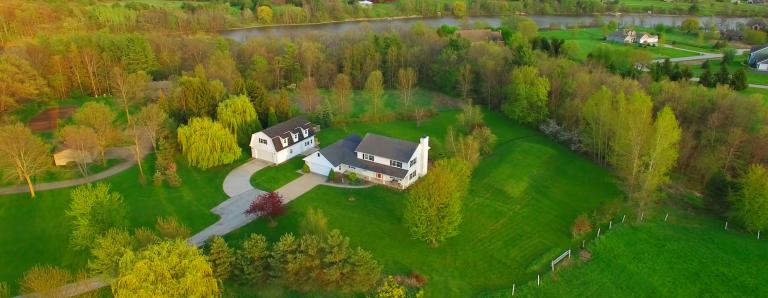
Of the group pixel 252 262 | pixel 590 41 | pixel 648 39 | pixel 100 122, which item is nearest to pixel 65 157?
pixel 100 122

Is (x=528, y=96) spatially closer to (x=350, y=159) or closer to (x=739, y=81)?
(x=350, y=159)

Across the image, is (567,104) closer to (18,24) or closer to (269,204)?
(269,204)

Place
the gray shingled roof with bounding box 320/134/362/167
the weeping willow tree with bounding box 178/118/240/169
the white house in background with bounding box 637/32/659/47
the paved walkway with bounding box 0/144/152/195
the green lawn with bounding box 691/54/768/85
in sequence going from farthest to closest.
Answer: the white house in background with bounding box 637/32/659/47 < the green lawn with bounding box 691/54/768/85 < the weeping willow tree with bounding box 178/118/240/169 < the gray shingled roof with bounding box 320/134/362/167 < the paved walkway with bounding box 0/144/152/195

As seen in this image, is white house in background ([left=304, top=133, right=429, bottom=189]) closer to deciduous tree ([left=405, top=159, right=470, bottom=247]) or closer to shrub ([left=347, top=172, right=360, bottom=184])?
shrub ([left=347, top=172, right=360, bottom=184])

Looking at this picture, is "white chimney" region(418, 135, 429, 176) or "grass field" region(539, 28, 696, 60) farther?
"grass field" region(539, 28, 696, 60)

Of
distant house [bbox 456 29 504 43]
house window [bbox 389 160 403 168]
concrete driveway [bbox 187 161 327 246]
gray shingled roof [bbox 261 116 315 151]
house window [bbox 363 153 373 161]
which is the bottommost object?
concrete driveway [bbox 187 161 327 246]

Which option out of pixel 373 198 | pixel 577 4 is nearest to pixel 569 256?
pixel 373 198

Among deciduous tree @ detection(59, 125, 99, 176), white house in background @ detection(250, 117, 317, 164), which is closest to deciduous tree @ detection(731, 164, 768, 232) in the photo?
white house in background @ detection(250, 117, 317, 164)
